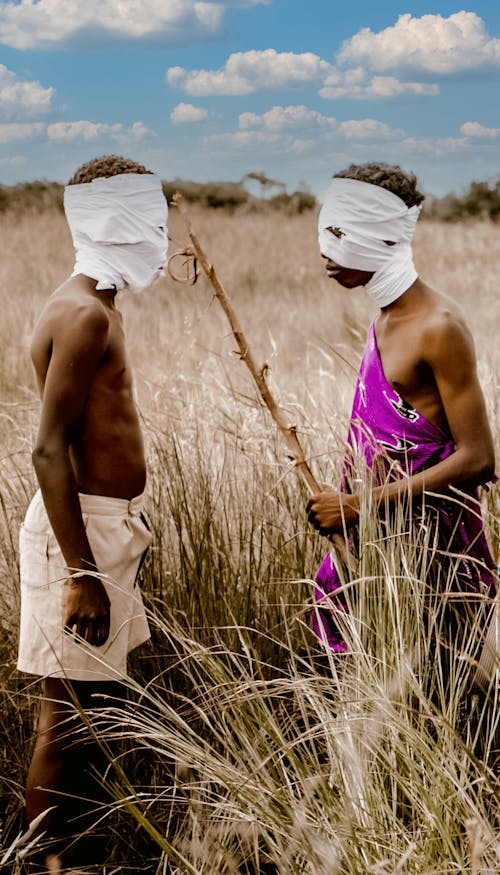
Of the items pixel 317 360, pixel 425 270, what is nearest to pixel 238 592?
pixel 317 360

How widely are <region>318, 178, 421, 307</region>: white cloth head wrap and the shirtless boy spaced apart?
0.47 meters

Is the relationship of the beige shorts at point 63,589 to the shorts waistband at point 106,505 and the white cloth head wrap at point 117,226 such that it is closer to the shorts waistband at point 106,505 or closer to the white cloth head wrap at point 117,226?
the shorts waistband at point 106,505

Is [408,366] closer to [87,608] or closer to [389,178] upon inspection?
[389,178]

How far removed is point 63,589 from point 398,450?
0.90 m

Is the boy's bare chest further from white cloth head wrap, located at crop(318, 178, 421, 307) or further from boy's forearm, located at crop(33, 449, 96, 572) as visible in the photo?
boy's forearm, located at crop(33, 449, 96, 572)

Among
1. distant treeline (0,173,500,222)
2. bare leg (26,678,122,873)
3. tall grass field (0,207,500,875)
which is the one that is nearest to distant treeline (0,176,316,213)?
distant treeline (0,173,500,222)

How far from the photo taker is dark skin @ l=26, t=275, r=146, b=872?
229 cm

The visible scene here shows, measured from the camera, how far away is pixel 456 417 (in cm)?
243

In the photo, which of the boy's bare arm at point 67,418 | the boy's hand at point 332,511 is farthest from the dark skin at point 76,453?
the boy's hand at point 332,511

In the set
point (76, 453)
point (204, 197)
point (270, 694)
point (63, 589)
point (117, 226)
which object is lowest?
point (204, 197)

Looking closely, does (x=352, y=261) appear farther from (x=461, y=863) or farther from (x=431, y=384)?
(x=461, y=863)

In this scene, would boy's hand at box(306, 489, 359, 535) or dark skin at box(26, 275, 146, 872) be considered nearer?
dark skin at box(26, 275, 146, 872)

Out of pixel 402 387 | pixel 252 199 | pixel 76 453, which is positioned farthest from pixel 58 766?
pixel 252 199

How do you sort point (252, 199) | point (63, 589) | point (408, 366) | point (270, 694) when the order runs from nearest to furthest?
1. point (270, 694)
2. point (63, 589)
3. point (408, 366)
4. point (252, 199)
